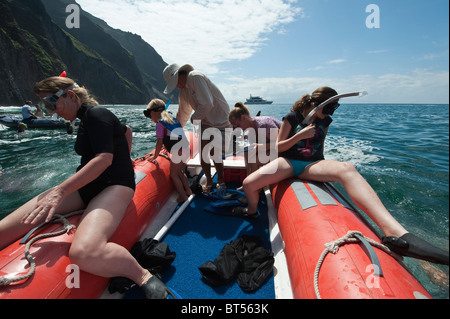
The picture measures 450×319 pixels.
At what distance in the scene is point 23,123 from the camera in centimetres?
1244

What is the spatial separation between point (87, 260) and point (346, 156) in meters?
8.65

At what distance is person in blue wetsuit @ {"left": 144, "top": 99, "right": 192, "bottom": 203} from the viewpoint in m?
3.34

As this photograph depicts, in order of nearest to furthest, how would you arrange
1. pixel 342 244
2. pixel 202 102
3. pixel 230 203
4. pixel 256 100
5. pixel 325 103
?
1. pixel 342 244
2. pixel 325 103
3. pixel 202 102
4. pixel 230 203
5. pixel 256 100

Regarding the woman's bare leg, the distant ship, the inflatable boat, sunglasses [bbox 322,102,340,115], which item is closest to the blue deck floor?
the inflatable boat

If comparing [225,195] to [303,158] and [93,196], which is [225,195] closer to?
[303,158]

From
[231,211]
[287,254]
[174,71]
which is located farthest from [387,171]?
[174,71]

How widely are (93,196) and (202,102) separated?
1896mm

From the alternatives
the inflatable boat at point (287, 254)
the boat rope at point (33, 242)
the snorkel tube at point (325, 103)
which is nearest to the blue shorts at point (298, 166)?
the inflatable boat at point (287, 254)

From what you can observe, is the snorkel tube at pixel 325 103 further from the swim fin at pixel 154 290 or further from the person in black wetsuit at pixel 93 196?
the swim fin at pixel 154 290

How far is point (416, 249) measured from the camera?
55.6 inches

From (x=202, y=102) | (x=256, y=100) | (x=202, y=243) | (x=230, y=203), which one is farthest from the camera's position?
(x=256, y=100)

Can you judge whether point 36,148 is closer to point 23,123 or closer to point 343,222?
point 23,123

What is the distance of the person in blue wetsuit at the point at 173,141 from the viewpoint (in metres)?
3.34
